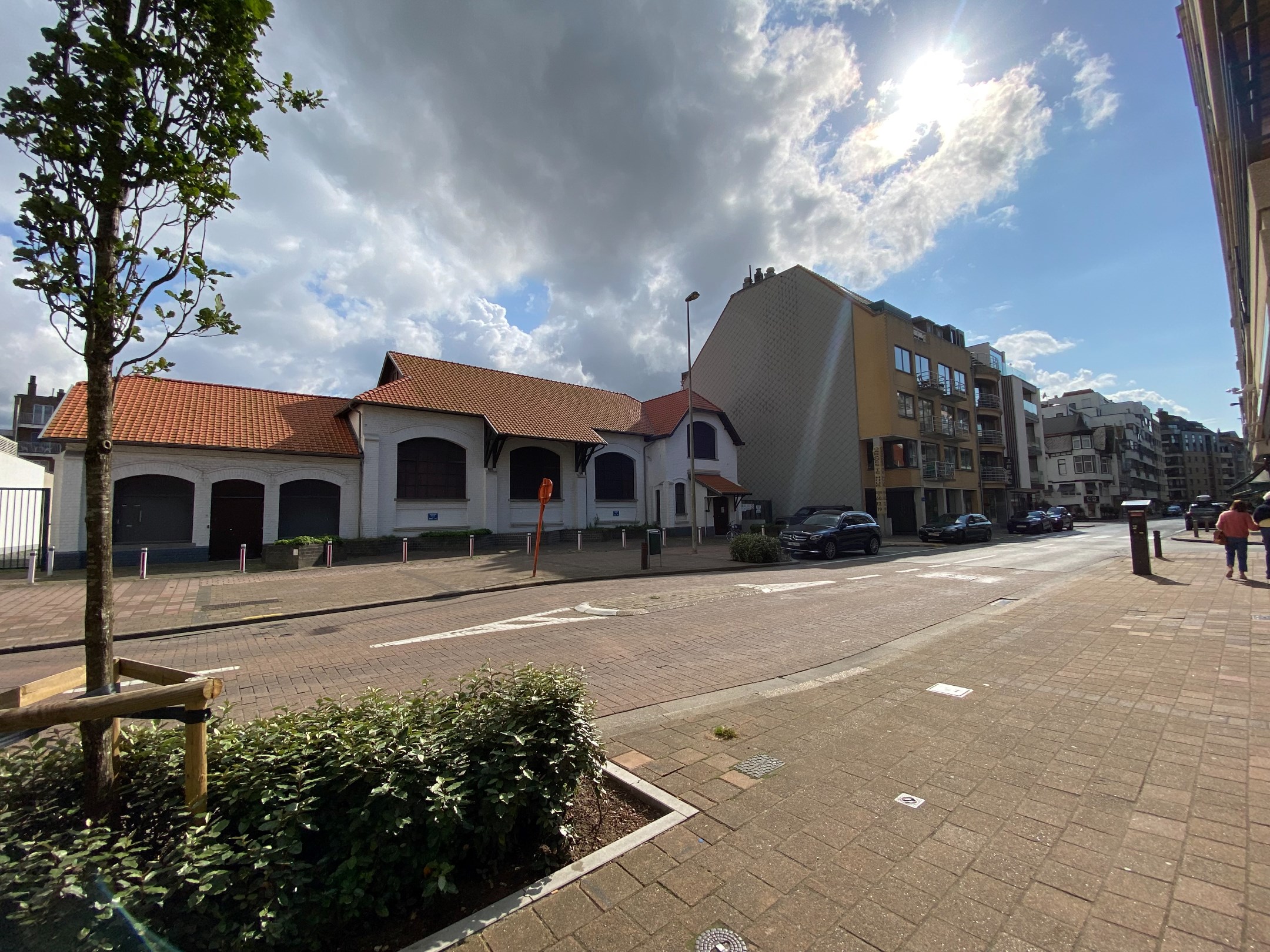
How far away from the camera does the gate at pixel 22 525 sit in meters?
17.0

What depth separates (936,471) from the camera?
3516 centimetres

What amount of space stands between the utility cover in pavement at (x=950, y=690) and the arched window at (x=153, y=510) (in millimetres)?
21876

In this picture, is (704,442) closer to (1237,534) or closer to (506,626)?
(1237,534)

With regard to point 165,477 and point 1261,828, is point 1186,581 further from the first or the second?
point 165,477

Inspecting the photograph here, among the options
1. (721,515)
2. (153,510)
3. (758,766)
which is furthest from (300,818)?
(721,515)

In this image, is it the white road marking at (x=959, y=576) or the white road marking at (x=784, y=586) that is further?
the white road marking at (x=959, y=576)

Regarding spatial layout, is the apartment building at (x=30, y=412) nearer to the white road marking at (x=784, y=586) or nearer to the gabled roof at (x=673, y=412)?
the gabled roof at (x=673, y=412)

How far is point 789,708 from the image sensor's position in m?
4.70

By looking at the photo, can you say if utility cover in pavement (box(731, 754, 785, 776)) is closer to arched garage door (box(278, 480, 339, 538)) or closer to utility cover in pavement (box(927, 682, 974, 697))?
utility cover in pavement (box(927, 682, 974, 697))

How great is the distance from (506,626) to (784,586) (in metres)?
6.70

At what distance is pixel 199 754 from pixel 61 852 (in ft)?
1.48

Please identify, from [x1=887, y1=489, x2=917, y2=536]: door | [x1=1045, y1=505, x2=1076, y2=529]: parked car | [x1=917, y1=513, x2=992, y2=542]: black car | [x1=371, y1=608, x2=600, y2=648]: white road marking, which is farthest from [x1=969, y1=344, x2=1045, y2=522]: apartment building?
[x1=371, y1=608, x2=600, y2=648]: white road marking

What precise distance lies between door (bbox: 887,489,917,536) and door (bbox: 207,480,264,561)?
32.1 meters

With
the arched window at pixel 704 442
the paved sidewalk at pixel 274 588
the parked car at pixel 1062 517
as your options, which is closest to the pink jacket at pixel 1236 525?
the paved sidewalk at pixel 274 588
